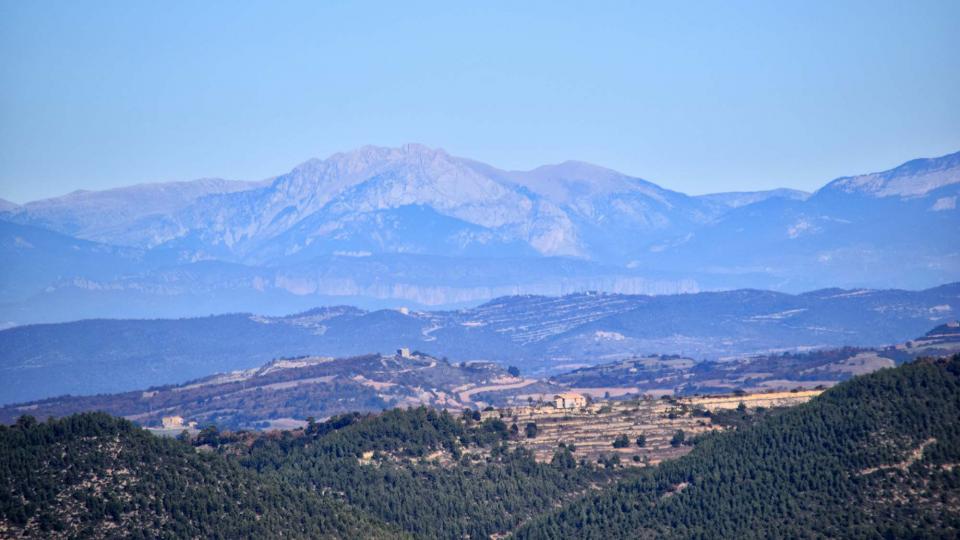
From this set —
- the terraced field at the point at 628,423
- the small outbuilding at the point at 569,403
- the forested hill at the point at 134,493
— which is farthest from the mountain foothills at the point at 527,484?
the small outbuilding at the point at 569,403

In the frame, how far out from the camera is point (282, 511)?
306 feet

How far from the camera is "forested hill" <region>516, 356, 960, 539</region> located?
286 feet

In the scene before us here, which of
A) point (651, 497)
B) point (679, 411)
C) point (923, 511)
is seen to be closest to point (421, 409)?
point (679, 411)

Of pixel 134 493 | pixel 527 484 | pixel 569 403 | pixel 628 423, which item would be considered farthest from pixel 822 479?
pixel 569 403

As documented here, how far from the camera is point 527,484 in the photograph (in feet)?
368

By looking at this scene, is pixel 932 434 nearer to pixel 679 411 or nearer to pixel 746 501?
pixel 746 501

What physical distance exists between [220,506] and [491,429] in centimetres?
3769

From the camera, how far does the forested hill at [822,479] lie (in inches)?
3433

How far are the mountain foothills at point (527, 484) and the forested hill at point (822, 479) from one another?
0.13 m

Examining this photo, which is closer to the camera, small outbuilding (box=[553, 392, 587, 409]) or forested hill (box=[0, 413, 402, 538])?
forested hill (box=[0, 413, 402, 538])

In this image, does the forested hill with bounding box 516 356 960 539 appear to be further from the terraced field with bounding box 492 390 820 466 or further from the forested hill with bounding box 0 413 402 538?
the forested hill with bounding box 0 413 402 538

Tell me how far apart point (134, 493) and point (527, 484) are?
30316 mm

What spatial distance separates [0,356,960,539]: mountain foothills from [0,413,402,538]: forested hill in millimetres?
97

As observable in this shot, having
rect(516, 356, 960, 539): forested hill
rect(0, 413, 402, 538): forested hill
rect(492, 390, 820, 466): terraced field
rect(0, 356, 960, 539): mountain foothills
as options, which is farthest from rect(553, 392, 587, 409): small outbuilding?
rect(0, 413, 402, 538): forested hill
